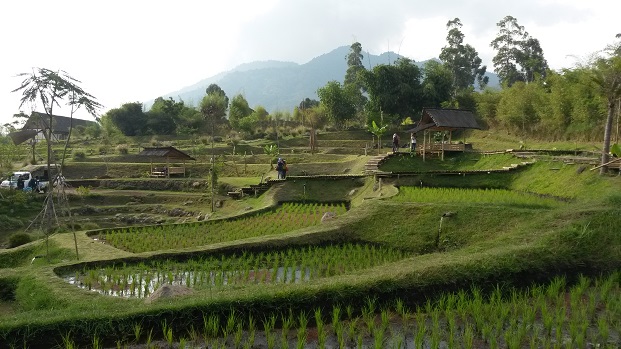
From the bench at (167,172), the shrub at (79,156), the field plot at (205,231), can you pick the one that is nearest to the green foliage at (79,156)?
the shrub at (79,156)

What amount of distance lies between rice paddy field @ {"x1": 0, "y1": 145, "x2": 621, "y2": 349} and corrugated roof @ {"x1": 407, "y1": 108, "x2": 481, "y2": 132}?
10831mm

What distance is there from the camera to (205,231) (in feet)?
51.2

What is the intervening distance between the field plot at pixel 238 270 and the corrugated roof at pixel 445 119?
15.0m

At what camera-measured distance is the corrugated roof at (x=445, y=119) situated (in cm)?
2533

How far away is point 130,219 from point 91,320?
17.1 meters

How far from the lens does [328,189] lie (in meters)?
21.6

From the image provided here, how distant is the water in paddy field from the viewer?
9.35 meters

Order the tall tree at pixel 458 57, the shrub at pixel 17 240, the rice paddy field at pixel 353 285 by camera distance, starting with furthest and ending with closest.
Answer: the tall tree at pixel 458 57, the shrub at pixel 17 240, the rice paddy field at pixel 353 285

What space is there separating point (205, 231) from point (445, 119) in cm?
1548

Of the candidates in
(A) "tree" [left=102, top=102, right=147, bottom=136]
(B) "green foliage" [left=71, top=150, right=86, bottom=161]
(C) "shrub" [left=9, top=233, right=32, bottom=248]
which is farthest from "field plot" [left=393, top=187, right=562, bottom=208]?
(A) "tree" [left=102, top=102, right=147, bottom=136]

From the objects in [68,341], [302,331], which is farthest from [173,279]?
[302,331]

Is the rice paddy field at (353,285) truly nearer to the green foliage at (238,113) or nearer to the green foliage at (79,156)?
the green foliage at (79,156)

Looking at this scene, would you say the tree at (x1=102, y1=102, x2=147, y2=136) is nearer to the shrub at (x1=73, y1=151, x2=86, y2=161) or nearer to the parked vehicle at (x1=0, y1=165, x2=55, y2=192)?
the shrub at (x1=73, y1=151, x2=86, y2=161)

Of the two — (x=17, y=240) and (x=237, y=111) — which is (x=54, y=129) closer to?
(x=237, y=111)
